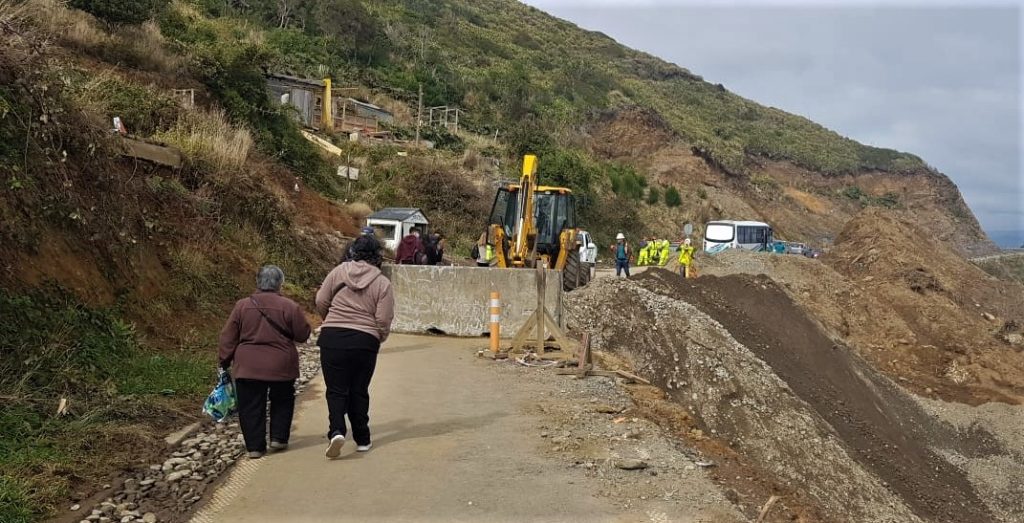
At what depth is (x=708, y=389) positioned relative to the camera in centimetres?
1355

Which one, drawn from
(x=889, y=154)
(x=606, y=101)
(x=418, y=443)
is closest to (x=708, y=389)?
(x=418, y=443)

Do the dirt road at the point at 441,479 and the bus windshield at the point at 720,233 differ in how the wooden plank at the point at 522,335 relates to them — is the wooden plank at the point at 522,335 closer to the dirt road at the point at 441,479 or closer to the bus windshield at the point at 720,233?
the dirt road at the point at 441,479

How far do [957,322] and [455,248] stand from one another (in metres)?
17.7

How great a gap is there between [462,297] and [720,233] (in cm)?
2852

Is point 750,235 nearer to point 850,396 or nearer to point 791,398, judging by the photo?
point 850,396

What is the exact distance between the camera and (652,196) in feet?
175

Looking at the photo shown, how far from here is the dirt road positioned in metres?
5.39

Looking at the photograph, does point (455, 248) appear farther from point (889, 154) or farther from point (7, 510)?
point (889, 154)

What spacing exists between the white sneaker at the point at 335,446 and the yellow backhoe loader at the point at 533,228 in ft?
38.8

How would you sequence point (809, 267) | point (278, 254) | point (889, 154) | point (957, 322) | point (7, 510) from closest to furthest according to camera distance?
1. point (7, 510)
2. point (278, 254)
3. point (957, 322)
4. point (809, 267)
5. point (889, 154)

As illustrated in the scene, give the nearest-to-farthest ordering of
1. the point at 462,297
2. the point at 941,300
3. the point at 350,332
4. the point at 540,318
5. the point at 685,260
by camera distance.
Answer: the point at 350,332 < the point at 540,318 < the point at 462,297 < the point at 685,260 < the point at 941,300

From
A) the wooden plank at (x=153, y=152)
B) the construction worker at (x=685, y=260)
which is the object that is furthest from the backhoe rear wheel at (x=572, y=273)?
the wooden plank at (x=153, y=152)

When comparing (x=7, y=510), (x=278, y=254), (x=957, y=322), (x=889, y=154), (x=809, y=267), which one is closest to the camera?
(x=7, y=510)

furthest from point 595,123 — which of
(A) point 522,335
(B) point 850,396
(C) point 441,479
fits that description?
(C) point 441,479
